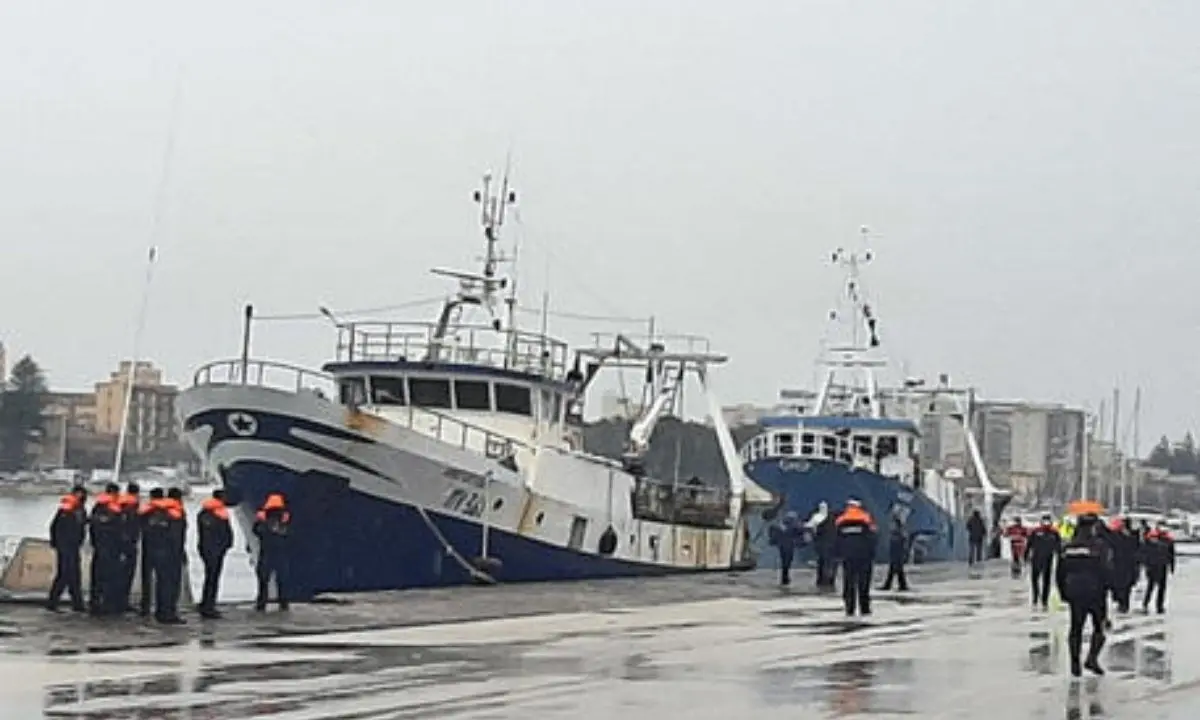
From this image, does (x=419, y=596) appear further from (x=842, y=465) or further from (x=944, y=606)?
(x=842, y=465)

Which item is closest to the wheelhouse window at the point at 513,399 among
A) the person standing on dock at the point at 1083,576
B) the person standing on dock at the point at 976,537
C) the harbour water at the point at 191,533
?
the harbour water at the point at 191,533

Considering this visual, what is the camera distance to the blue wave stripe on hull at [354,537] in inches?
1339

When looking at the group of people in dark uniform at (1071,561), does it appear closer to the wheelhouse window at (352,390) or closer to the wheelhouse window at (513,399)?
the wheelhouse window at (513,399)

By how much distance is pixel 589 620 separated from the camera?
88.3 feet

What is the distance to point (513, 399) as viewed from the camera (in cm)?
3944

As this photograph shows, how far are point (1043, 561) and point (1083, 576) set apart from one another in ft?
47.9

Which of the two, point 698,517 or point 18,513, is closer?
point 698,517

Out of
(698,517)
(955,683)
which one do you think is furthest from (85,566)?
(698,517)

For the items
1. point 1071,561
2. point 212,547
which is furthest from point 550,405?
point 1071,561

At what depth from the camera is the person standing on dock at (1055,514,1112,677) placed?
64.5 feet

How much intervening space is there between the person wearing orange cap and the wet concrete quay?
0.49 m

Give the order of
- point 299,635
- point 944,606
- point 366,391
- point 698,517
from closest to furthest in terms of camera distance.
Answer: point 299,635, point 944,606, point 366,391, point 698,517

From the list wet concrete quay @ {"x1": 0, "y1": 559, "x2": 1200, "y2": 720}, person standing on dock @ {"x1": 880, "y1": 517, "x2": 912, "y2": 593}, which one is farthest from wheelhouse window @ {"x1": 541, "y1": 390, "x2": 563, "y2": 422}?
wet concrete quay @ {"x1": 0, "y1": 559, "x2": 1200, "y2": 720}

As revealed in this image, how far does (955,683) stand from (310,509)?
16857 mm
